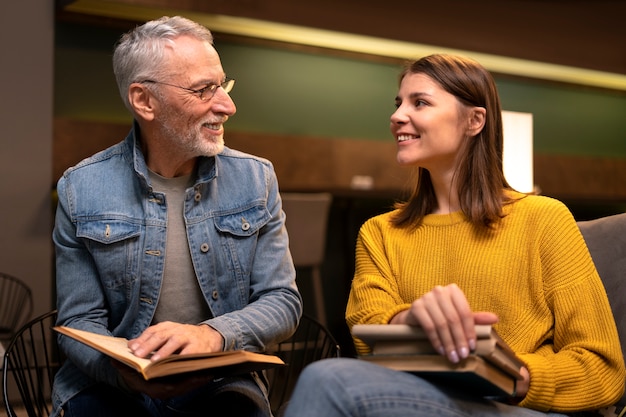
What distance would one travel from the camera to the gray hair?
6.05ft

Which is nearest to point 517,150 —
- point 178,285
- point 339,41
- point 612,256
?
point 612,256

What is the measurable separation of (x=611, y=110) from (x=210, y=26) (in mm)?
4182

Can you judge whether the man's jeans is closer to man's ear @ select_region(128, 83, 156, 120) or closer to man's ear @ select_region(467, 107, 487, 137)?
man's ear @ select_region(128, 83, 156, 120)

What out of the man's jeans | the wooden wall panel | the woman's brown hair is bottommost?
the wooden wall panel

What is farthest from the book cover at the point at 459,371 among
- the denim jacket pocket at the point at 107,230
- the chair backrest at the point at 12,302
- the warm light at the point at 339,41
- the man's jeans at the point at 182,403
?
the warm light at the point at 339,41

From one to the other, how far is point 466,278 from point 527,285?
0.40ft

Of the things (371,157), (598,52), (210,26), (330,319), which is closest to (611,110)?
(598,52)

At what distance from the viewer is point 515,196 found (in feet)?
5.72

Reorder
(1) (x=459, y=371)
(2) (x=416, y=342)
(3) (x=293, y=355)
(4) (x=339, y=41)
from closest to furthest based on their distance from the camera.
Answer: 1. (1) (x=459, y=371)
2. (2) (x=416, y=342)
3. (3) (x=293, y=355)
4. (4) (x=339, y=41)

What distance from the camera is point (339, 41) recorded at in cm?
559

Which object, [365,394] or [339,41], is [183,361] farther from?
[339,41]

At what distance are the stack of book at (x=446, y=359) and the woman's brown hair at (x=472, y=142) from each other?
490 mm

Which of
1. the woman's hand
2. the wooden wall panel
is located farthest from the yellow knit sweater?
the wooden wall panel

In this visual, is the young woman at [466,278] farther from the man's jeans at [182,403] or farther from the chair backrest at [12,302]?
the chair backrest at [12,302]
